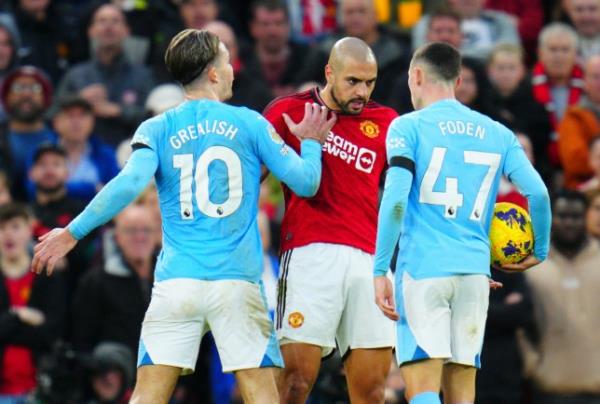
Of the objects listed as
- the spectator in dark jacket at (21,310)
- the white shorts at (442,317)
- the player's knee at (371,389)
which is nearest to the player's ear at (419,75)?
the white shorts at (442,317)

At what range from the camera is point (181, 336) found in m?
8.46

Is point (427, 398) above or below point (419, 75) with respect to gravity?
below

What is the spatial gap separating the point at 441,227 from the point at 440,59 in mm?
971

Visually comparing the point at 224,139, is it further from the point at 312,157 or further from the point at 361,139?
the point at 361,139

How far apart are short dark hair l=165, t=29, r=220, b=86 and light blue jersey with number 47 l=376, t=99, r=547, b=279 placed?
111cm

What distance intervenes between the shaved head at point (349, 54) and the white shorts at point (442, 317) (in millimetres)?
1364

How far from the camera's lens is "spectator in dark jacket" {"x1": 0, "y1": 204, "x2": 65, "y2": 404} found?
12484mm

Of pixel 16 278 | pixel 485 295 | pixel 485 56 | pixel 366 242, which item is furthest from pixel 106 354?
pixel 485 56

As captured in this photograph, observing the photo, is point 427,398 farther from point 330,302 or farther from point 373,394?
point 330,302

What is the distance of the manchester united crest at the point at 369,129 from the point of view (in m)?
9.31

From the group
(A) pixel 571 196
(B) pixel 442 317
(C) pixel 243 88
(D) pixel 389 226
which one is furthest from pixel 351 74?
(C) pixel 243 88

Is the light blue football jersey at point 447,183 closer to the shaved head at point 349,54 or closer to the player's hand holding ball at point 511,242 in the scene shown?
the player's hand holding ball at point 511,242

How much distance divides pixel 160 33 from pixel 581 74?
4433 mm

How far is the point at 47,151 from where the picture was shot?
13.7 meters
